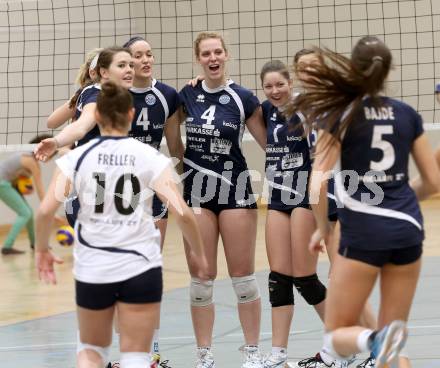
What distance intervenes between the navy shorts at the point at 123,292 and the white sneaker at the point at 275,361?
1.72 m

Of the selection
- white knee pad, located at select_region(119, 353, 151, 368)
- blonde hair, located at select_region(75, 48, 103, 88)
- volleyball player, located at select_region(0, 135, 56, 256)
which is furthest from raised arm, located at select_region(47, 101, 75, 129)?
volleyball player, located at select_region(0, 135, 56, 256)

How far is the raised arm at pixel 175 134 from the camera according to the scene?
6.66 m

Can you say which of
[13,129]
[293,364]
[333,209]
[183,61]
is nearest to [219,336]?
[293,364]

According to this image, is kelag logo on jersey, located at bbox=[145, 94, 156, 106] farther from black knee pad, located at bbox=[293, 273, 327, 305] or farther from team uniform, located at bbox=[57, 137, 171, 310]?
team uniform, located at bbox=[57, 137, 171, 310]

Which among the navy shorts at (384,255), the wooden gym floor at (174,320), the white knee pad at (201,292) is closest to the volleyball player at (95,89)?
the white knee pad at (201,292)

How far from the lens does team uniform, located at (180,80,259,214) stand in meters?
6.47

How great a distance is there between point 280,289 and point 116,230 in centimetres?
183

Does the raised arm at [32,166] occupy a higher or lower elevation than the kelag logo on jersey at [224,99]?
lower

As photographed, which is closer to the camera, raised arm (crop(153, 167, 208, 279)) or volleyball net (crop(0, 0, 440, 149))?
raised arm (crop(153, 167, 208, 279))

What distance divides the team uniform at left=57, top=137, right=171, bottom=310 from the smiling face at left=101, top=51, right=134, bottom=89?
1.25 metres

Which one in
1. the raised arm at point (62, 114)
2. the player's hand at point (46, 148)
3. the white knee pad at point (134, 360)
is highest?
the raised arm at point (62, 114)

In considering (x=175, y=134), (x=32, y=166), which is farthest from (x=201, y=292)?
(x=32, y=166)

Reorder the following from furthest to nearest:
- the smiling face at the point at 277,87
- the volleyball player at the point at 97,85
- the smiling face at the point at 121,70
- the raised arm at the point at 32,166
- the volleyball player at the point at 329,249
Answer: the raised arm at the point at 32,166, the smiling face at the point at 277,87, the smiling face at the point at 121,70, the volleyball player at the point at 329,249, the volleyball player at the point at 97,85

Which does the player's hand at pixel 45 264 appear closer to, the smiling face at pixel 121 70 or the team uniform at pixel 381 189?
the team uniform at pixel 381 189
